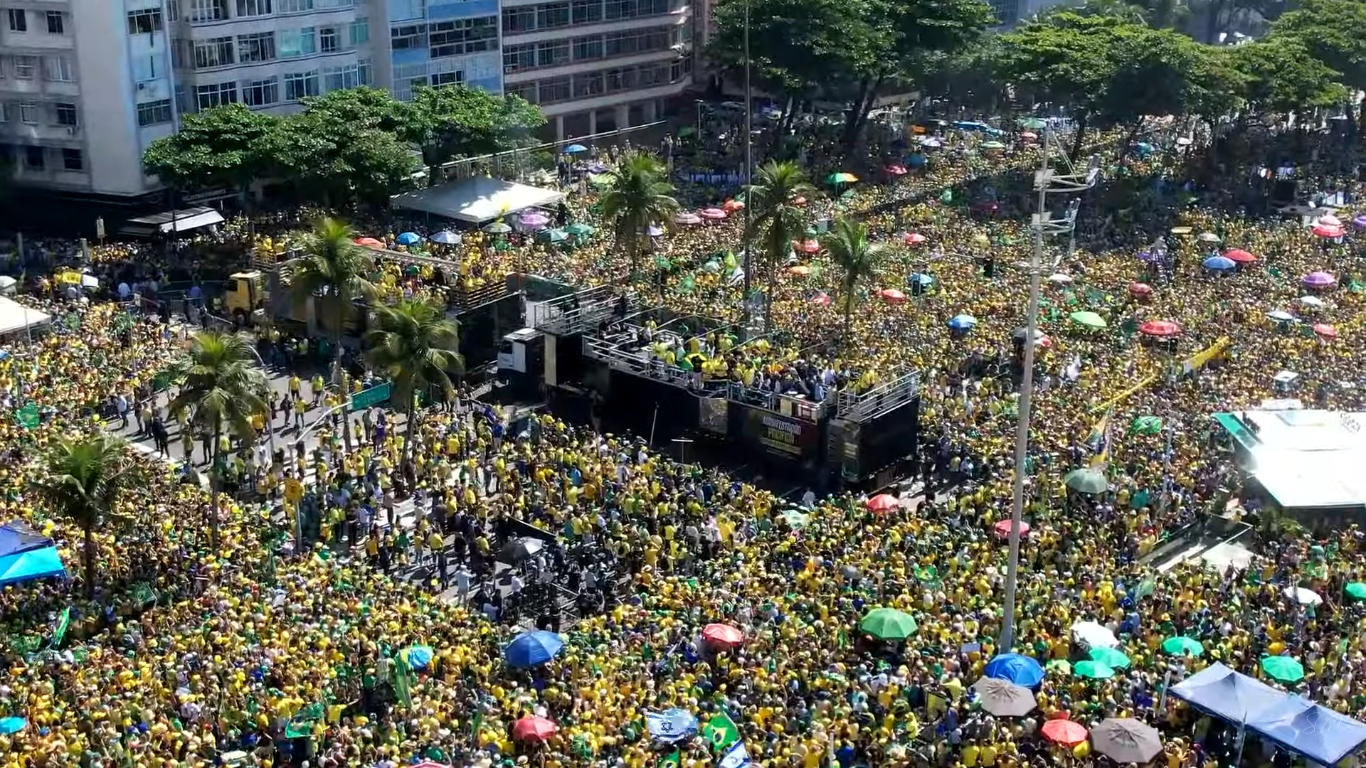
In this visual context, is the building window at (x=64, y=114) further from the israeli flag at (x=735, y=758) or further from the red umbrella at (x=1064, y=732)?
the red umbrella at (x=1064, y=732)

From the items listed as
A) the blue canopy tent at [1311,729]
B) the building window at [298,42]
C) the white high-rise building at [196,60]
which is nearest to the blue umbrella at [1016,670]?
the blue canopy tent at [1311,729]

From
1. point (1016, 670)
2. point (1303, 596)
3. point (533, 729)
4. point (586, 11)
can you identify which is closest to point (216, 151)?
point (586, 11)

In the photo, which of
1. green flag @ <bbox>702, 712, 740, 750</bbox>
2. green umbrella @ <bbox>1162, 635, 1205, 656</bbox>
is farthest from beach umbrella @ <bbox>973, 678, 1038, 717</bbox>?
green flag @ <bbox>702, 712, 740, 750</bbox>

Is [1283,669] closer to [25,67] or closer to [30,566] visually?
[30,566]

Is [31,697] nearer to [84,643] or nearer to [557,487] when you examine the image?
[84,643]

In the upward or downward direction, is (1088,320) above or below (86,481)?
below
